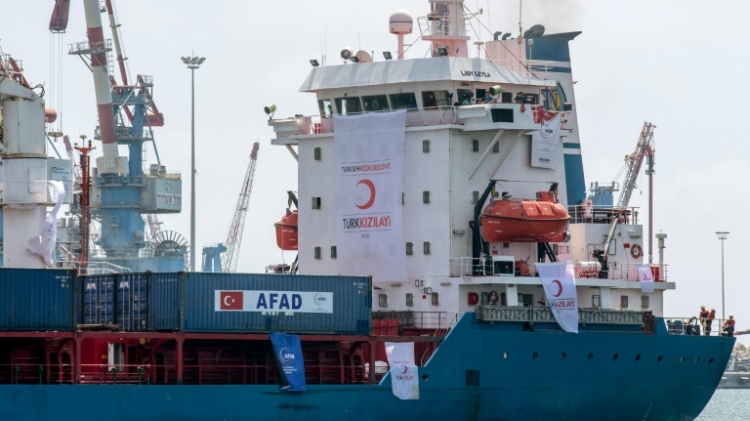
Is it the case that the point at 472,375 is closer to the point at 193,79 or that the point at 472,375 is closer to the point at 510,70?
the point at 510,70

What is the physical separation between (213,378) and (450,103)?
10660 millimetres

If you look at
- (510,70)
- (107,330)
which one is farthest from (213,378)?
(510,70)

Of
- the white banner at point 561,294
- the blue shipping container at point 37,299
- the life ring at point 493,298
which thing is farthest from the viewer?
the life ring at point 493,298

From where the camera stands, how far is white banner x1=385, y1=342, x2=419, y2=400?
43.8 meters

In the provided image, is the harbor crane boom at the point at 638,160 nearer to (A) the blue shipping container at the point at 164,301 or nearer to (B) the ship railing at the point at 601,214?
(B) the ship railing at the point at 601,214

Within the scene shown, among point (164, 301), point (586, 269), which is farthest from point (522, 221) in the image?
point (164, 301)

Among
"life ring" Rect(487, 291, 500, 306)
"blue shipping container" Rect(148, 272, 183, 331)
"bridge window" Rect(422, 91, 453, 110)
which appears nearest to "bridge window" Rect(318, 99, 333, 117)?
"bridge window" Rect(422, 91, 453, 110)

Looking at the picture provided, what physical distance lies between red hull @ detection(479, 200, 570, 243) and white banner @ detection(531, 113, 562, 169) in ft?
6.89

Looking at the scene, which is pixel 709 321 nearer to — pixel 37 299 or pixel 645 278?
pixel 645 278

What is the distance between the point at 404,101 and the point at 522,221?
5.07 m

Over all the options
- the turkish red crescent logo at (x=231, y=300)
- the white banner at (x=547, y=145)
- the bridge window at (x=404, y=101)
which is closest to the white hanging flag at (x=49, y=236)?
the turkish red crescent logo at (x=231, y=300)

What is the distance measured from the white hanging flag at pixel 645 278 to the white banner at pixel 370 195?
721cm

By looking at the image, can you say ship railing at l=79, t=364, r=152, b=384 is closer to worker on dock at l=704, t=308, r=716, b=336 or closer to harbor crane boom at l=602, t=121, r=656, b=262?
worker on dock at l=704, t=308, r=716, b=336

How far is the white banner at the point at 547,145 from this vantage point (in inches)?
1918
